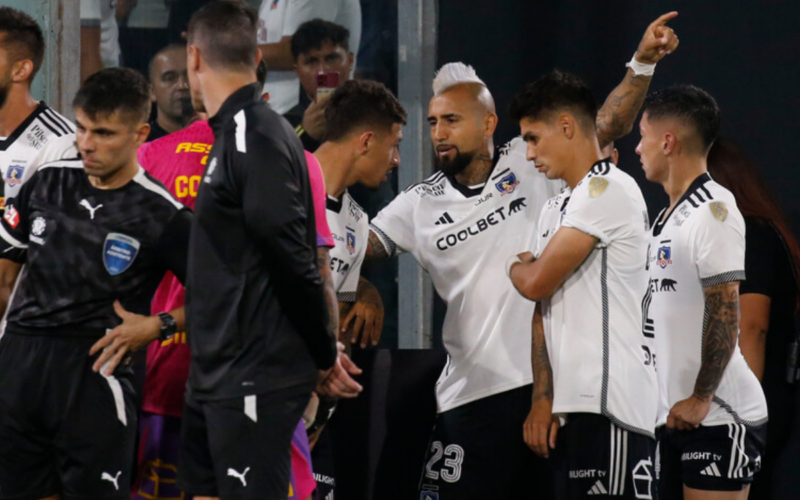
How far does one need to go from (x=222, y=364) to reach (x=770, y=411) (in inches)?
131

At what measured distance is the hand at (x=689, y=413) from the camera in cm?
409

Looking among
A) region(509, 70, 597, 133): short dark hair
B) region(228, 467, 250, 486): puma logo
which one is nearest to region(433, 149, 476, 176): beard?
region(509, 70, 597, 133): short dark hair

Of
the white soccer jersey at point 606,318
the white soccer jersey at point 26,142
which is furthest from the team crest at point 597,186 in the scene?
the white soccer jersey at point 26,142

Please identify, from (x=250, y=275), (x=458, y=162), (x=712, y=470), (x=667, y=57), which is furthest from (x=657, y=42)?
(x=250, y=275)

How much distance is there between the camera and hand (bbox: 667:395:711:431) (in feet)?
13.4

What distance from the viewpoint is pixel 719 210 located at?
13.7 feet

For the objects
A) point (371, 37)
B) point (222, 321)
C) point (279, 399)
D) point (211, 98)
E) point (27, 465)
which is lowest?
point (27, 465)

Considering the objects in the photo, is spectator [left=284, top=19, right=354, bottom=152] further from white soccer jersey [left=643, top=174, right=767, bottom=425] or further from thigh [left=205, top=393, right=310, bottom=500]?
thigh [left=205, top=393, right=310, bottom=500]

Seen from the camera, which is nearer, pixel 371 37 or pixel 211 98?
pixel 211 98

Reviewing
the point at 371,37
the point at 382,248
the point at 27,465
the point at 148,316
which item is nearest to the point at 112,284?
the point at 148,316

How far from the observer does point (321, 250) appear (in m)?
3.39

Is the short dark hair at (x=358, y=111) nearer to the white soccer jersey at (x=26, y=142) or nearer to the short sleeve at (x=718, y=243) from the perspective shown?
the white soccer jersey at (x=26, y=142)

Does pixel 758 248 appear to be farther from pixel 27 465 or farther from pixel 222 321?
pixel 27 465

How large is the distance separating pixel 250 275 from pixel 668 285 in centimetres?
205
